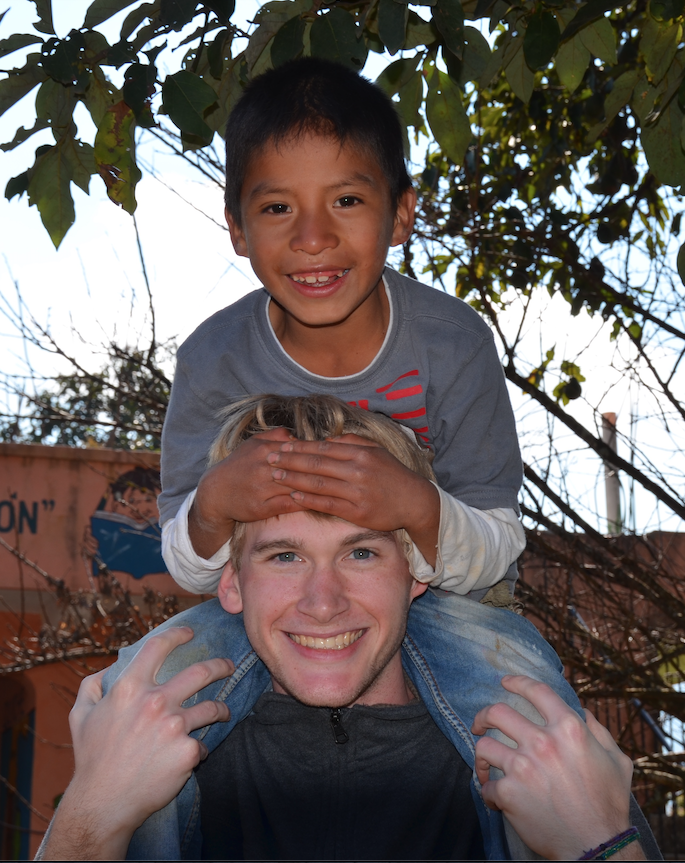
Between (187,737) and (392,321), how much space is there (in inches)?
45.1

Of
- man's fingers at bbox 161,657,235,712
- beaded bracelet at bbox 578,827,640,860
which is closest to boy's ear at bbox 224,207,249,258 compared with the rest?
man's fingers at bbox 161,657,235,712

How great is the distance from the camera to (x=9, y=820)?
31.2 feet

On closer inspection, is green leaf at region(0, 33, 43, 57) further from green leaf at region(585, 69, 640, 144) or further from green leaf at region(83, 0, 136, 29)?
green leaf at region(585, 69, 640, 144)

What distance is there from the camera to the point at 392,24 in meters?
1.76

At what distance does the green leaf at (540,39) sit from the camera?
1.86 metres

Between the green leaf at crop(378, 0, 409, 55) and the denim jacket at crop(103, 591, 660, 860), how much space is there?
1263 millimetres

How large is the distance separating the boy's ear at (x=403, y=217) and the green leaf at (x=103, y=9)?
89 centimetres

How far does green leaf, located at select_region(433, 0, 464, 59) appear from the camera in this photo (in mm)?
1771

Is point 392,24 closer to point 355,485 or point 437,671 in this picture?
point 355,485

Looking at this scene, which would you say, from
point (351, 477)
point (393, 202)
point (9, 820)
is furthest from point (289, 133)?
point (9, 820)

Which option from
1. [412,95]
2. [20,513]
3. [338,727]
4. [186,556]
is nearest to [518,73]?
[412,95]

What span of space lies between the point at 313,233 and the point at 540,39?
0.65 m

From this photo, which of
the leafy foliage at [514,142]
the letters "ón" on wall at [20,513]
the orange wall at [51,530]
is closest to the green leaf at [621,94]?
the leafy foliage at [514,142]

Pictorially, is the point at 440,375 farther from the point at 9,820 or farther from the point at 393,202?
the point at 9,820
